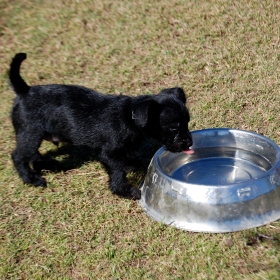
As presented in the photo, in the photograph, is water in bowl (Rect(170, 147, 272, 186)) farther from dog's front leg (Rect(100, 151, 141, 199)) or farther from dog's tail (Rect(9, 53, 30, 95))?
dog's tail (Rect(9, 53, 30, 95))

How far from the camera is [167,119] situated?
516 cm

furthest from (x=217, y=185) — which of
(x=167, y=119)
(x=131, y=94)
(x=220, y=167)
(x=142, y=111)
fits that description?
(x=131, y=94)

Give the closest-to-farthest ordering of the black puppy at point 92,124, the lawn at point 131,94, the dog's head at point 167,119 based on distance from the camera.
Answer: the lawn at point 131,94, the dog's head at point 167,119, the black puppy at point 92,124

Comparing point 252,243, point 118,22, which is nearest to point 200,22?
point 118,22

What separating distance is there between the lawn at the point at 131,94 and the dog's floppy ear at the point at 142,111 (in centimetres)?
92

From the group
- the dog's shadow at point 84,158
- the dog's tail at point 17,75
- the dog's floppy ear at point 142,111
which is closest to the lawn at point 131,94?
the dog's shadow at point 84,158

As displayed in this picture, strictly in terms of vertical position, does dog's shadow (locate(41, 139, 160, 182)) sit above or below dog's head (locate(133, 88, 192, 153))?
below

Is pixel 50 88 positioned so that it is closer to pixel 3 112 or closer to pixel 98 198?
pixel 98 198

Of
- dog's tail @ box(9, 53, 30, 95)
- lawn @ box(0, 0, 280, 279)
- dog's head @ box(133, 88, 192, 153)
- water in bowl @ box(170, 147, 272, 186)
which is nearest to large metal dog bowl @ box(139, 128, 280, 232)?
water in bowl @ box(170, 147, 272, 186)

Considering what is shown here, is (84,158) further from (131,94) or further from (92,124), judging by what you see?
(131,94)

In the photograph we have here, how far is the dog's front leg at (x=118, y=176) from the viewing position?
5422 millimetres

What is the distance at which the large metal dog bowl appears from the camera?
15.1 ft

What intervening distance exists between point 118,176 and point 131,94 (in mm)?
2256

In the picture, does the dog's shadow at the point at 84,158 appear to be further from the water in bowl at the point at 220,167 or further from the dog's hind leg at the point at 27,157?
the water in bowl at the point at 220,167
